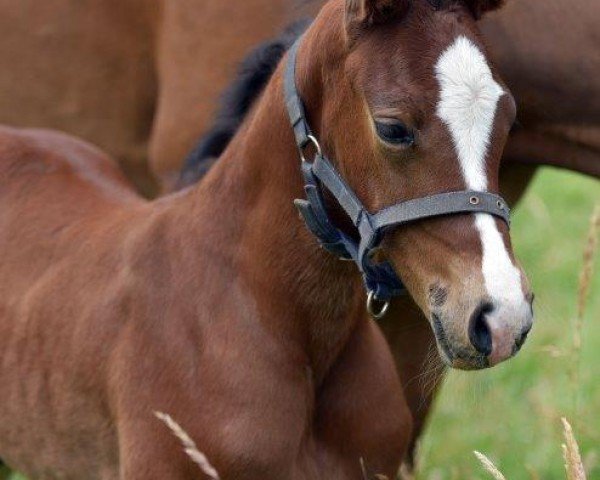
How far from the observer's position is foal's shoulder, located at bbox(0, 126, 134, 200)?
385 cm

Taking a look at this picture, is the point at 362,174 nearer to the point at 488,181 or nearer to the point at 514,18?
the point at 488,181

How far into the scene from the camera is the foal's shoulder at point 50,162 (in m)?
3.85

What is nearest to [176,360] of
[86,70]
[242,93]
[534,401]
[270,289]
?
[270,289]

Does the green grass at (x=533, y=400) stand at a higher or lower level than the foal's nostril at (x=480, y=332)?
lower

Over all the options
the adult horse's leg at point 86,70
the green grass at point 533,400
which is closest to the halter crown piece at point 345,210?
the green grass at point 533,400

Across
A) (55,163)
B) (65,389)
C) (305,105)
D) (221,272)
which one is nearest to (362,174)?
(305,105)

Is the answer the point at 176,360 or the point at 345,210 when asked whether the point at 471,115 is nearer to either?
the point at 345,210

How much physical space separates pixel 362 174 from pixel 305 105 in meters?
0.24

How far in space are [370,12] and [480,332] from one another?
25.1 inches

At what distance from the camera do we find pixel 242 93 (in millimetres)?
3514

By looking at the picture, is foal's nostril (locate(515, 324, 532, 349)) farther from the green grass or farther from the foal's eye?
the green grass

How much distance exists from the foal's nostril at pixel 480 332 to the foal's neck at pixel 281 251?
1.80 feet

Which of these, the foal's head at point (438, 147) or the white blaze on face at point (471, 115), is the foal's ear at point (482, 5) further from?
the white blaze on face at point (471, 115)

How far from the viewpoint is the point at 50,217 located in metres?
3.71
